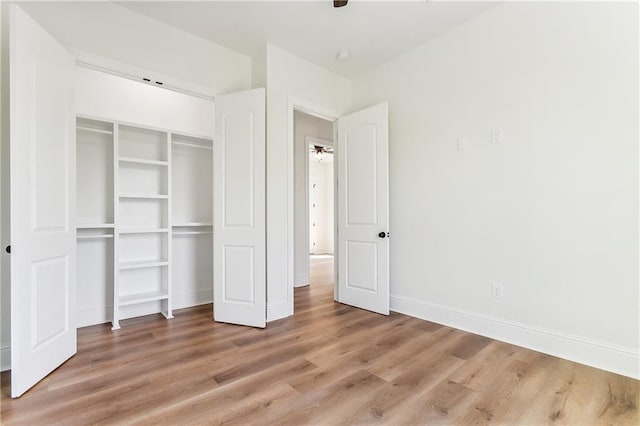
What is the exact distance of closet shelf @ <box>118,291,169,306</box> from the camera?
9.64 ft

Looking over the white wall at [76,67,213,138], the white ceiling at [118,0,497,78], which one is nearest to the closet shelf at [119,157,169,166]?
the white wall at [76,67,213,138]

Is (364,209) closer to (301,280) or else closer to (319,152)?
(301,280)

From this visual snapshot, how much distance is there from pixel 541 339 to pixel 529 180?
1.24 meters

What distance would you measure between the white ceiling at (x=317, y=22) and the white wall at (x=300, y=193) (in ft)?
4.64

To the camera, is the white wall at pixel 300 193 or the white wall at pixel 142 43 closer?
the white wall at pixel 142 43

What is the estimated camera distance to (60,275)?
2.14 meters

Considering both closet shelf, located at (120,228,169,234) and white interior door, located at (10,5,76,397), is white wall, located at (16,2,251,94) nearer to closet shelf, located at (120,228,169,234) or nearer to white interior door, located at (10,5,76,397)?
white interior door, located at (10,5,76,397)

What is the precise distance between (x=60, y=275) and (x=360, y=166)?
286 cm

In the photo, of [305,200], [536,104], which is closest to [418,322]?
[536,104]

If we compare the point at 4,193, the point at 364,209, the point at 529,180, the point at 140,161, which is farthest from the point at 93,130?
the point at 529,180

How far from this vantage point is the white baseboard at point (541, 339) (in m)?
2.02

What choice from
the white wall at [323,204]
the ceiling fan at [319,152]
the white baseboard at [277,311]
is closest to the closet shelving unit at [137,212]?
the white baseboard at [277,311]

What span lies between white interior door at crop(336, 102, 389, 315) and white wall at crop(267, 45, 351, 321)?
2.47ft

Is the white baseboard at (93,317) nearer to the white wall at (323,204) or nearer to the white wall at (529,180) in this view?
the white wall at (529,180)
